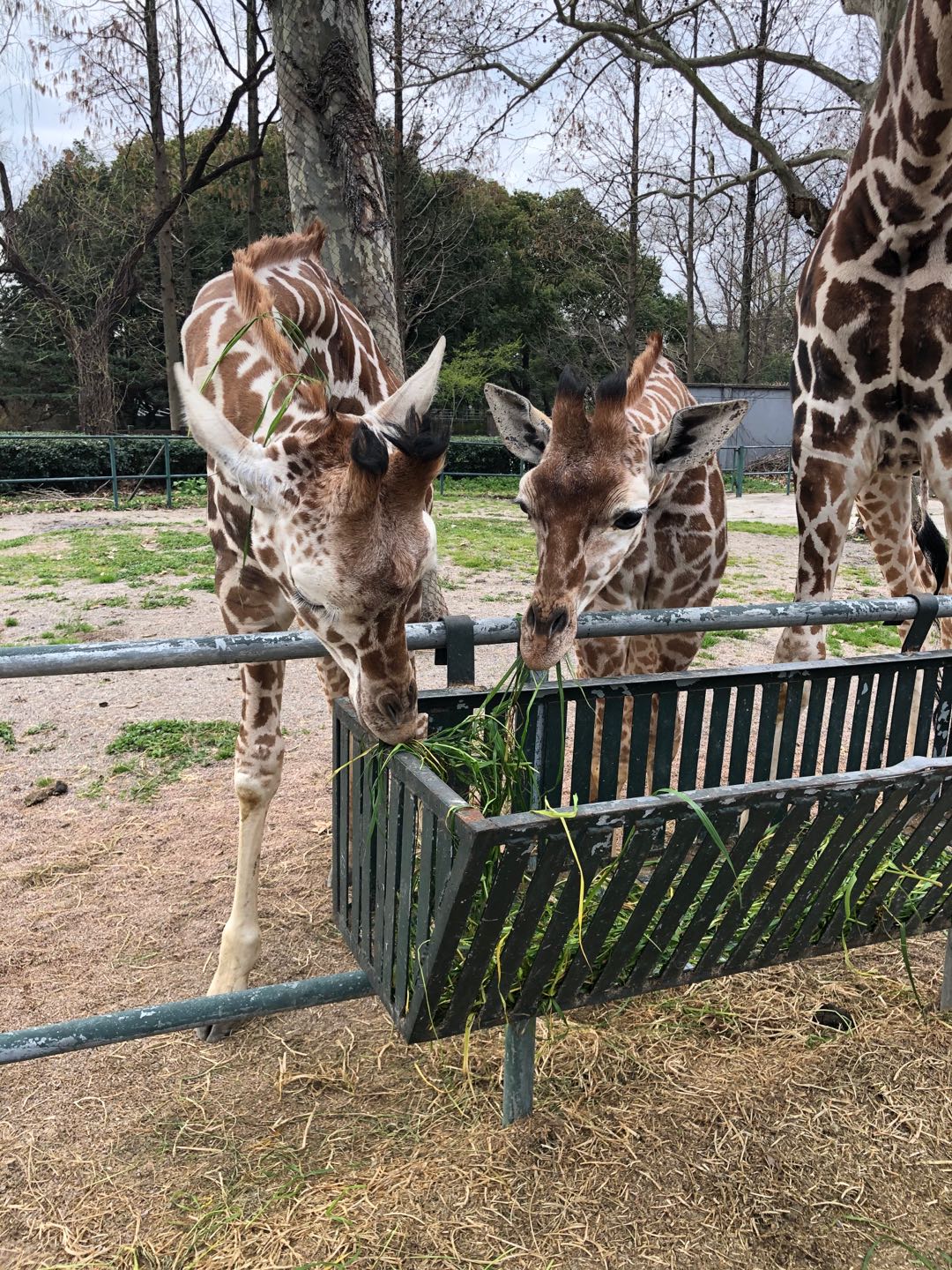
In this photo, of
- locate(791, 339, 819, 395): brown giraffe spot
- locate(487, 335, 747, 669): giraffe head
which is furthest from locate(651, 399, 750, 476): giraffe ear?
locate(791, 339, 819, 395): brown giraffe spot

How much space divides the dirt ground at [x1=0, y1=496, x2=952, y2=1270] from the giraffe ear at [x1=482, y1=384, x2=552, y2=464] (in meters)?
1.98

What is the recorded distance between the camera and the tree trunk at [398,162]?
557 inches

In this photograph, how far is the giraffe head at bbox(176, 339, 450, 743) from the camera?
6.84 ft

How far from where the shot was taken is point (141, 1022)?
1772 millimetres

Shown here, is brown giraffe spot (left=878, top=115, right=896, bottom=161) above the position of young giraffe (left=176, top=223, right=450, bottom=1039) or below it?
above

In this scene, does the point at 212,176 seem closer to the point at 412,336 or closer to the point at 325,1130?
the point at 412,336

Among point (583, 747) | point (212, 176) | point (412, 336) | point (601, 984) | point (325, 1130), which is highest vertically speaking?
point (212, 176)

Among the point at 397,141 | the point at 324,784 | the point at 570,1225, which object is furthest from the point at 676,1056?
the point at 397,141

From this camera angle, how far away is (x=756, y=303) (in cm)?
3469

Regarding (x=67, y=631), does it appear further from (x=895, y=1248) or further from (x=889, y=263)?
(x=895, y=1248)

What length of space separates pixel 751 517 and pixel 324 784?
43.7ft

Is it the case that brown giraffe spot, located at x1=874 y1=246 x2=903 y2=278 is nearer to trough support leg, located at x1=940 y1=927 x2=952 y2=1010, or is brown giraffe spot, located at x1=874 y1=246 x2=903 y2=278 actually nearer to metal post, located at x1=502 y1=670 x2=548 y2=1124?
metal post, located at x1=502 y1=670 x2=548 y2=1124

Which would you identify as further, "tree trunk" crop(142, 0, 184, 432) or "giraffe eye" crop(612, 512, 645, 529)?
→ "tree trunk" crop(142, 0, 184, 432)

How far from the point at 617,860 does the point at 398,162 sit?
20303 millimetres
